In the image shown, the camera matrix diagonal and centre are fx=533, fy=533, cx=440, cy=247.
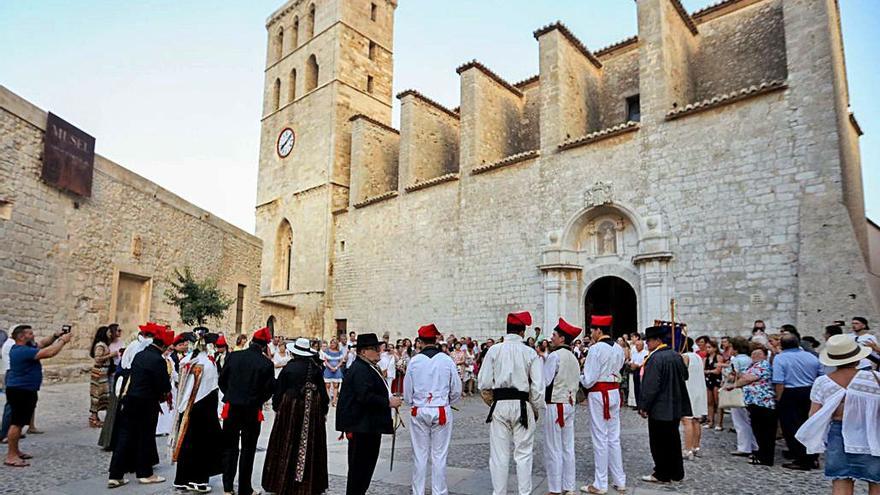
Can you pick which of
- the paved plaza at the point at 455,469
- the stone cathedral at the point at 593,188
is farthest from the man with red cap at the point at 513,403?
the stone cathedral at the point at 593,188

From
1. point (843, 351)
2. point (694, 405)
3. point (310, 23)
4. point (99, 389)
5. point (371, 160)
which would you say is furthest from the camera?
point (310, 23)

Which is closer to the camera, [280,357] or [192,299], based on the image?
[280,357]

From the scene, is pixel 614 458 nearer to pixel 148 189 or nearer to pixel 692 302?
pixel 692 302

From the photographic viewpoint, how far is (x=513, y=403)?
4.94 meters

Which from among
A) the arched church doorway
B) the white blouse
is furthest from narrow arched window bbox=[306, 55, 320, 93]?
the white blouse

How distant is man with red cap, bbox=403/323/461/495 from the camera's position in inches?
197

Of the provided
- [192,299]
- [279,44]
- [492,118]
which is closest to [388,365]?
[192,299]

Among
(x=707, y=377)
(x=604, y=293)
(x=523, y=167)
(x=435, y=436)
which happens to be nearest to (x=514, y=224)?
(x=523, y=167)

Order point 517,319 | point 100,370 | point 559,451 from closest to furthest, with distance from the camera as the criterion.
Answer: point 517,319 < point 559,451 < point 100,370

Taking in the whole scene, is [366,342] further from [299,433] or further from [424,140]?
→ [424,140]

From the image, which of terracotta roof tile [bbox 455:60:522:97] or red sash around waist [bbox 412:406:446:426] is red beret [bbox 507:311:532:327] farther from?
terracotta roof tile [bbox 455:60:522:97]

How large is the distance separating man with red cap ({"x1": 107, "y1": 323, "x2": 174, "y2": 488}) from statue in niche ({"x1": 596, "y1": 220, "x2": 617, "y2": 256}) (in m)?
11.8

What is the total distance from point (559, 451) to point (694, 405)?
3.18 m

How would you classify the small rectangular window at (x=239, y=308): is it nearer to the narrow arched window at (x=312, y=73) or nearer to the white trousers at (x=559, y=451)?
the narrow arched window at (x=312, y=73)
